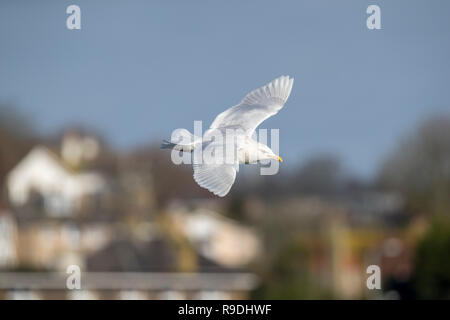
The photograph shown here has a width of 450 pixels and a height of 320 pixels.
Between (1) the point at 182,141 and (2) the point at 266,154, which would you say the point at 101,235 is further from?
(2) the point at 266,154

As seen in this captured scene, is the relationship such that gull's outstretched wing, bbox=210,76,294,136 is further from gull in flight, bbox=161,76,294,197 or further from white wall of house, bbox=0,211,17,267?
white wall of house, bbox=0,211,17,267

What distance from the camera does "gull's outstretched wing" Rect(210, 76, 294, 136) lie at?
Result: 4141 millimetres

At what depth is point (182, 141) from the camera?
3.91 metres

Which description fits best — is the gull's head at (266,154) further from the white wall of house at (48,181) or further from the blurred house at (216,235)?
the white wall of house at (48,181)

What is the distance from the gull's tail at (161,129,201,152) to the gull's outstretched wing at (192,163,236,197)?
0.42ft

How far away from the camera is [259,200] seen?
88.7 feet

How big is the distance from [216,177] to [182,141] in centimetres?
26

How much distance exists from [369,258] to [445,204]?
8.05ft

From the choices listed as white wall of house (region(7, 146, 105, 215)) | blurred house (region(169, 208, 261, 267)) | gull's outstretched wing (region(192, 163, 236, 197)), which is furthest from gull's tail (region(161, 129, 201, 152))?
white wall of house (region(7, 146, 105, 215))

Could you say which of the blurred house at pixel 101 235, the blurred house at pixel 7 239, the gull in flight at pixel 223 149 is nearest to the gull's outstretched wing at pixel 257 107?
the gull in flight at pixel 223 149

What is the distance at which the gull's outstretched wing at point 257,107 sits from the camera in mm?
4141

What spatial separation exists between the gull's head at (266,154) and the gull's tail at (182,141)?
0.29 metres

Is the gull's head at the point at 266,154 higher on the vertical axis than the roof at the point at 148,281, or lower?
higher
